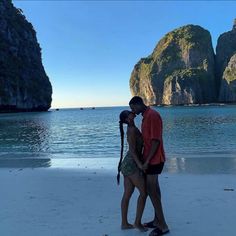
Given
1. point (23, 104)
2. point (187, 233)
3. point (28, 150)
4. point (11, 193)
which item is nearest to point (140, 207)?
point (187, 233)

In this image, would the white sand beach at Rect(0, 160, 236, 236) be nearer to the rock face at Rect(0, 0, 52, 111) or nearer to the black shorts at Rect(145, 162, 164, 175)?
the black shorts at Rect(145, 162, 164, 175)

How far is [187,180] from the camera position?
10.9 meters

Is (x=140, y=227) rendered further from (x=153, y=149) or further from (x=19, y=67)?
(x=19, y=67)

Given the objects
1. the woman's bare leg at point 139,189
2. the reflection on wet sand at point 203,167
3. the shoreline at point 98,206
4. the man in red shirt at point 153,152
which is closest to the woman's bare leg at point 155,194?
the man in red shirt at point 153,152

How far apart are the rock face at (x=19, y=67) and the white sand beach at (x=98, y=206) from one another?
120171 mm

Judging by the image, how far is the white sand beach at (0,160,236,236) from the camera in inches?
256

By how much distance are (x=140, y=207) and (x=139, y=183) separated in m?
0.42

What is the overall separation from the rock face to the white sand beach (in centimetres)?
12017

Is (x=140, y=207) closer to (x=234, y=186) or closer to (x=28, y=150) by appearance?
(x=234, y=186)

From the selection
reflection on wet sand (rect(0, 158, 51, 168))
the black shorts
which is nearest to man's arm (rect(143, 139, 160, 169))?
the black shorts

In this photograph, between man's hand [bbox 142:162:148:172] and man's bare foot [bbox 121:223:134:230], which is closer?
man's hand [bbox 142:162:148:172]

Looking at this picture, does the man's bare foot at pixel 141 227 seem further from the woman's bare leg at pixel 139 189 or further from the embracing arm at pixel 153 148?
the embracing arm at pixel 153 148

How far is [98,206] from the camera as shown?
26.2 ft

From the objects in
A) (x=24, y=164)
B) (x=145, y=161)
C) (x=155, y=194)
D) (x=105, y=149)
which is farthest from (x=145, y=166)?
(x=105, y=149)
